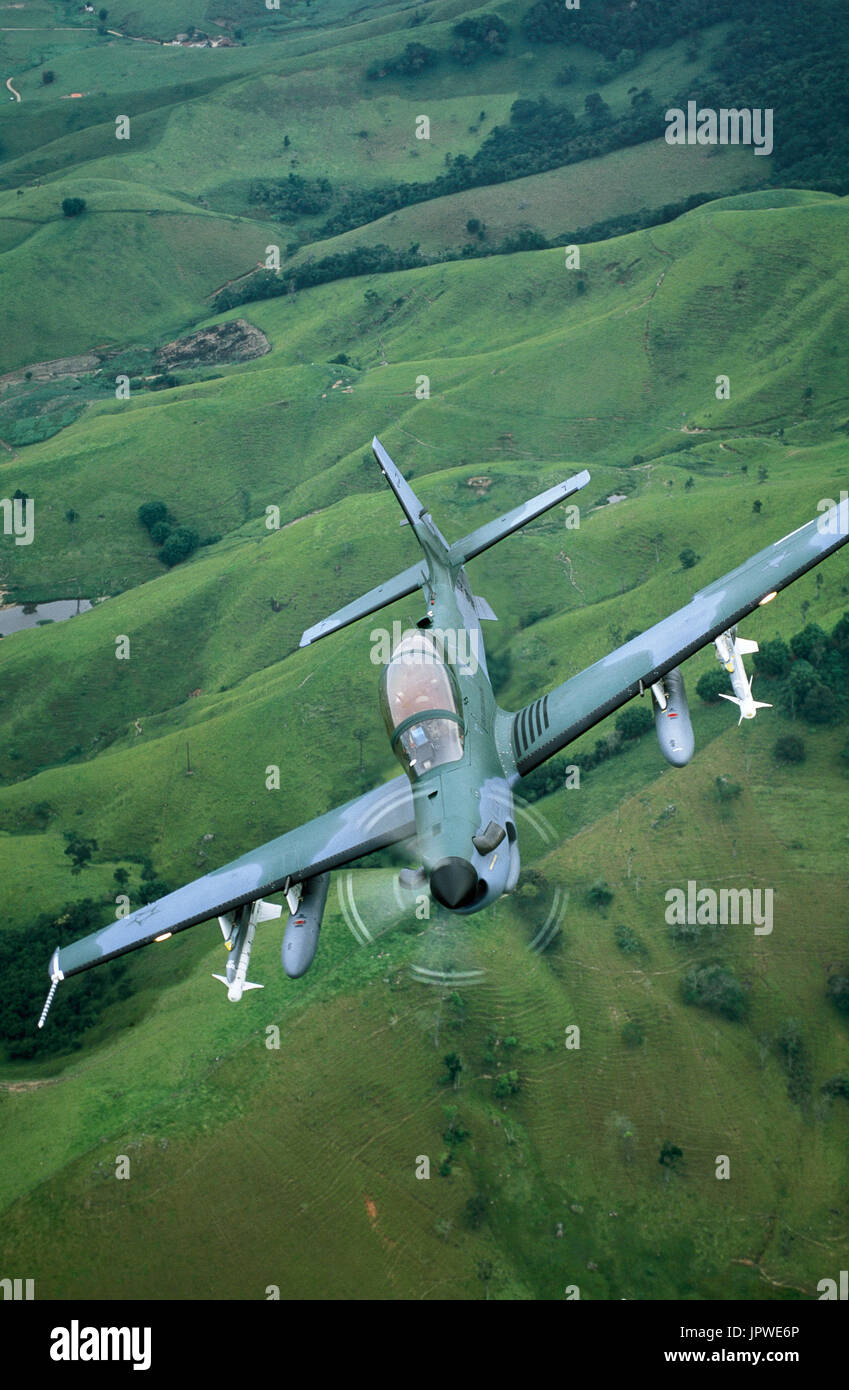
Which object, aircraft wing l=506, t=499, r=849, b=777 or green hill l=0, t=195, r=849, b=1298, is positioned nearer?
green hill l=0, t=195, r=849, b=1298

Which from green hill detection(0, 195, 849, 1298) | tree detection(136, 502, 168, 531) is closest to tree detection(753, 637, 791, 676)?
green hill detection(0, 195, 849, 1298)

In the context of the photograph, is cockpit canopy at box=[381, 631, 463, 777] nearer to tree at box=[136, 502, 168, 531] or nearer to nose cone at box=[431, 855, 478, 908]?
nose cone at box=[431, 855, 478, 908]

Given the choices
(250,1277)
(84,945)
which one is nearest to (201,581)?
(84,945)

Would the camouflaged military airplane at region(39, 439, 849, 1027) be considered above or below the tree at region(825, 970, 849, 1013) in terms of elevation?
above

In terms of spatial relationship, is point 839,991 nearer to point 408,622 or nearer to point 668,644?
point 668,644

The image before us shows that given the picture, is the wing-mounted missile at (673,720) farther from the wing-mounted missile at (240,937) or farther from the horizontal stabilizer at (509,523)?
the wing-mounted missile at (240,937)

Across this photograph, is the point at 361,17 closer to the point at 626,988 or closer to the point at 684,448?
the point at 684,448

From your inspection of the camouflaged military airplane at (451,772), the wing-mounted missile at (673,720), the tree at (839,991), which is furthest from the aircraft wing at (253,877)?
the tree at (839,991)
